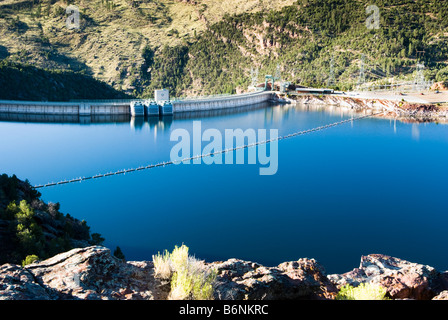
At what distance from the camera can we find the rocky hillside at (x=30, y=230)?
48.3ft

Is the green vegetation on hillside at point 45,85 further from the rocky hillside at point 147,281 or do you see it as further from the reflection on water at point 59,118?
the rocky hillside at point 147,281

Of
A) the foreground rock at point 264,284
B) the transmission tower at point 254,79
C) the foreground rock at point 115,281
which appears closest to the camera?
the foreground rock at point 115,281

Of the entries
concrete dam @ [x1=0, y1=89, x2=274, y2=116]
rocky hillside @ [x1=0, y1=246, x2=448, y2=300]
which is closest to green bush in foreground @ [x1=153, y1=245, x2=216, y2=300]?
rocky hillside @ [x1=0, y1=246, x2=448, y2=300]

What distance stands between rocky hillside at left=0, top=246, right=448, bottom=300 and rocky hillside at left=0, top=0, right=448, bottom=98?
233ft

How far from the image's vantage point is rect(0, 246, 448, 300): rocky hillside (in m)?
6.41

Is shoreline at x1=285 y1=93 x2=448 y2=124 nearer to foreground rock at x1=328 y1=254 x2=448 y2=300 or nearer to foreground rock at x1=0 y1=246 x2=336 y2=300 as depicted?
foreground rock at x1=328 y1=254 x2=448 y2=300

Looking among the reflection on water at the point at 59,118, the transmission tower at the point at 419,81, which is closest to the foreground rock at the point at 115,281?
the reflection on water at the point at 59,118

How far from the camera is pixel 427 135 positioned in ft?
160

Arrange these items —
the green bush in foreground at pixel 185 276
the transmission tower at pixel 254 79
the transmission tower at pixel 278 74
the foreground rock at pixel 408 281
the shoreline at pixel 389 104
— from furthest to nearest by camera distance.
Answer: the transmission tower at pixel 278 74 < the transmission tower at pixel 254 79 < the shoreline at pixel 389 104 < the foreground rock at pixel 408 281 < the green bush in foreground at pixel 185 276

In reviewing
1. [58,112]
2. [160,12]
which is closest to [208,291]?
[58,112]

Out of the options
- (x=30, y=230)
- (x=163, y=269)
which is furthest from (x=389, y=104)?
(x=163, y=269)

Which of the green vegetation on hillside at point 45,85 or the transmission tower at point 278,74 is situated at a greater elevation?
the transmission tower at point 278,74

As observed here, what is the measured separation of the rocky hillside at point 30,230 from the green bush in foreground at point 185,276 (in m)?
6.10

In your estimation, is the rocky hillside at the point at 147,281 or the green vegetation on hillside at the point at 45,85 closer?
the rocky hillside at the point at 147,281
